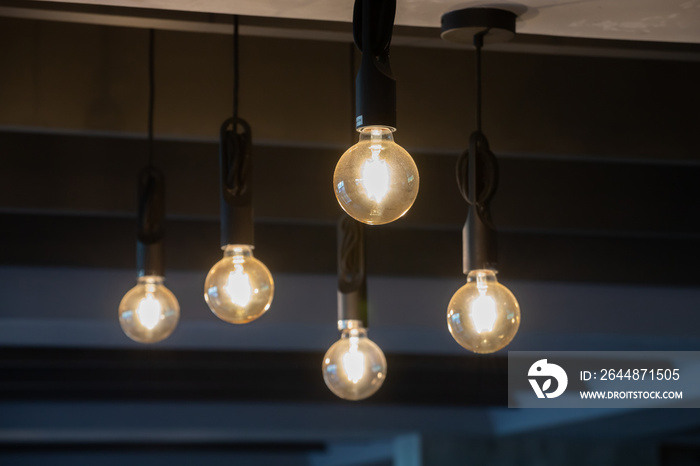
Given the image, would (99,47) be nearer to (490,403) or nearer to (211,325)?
(211,325)

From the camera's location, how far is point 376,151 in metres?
1.51

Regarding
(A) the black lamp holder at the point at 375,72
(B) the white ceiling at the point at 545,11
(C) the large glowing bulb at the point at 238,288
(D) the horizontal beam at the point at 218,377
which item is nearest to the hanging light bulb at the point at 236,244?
(C) the large glowing bulb at the point at 238,288

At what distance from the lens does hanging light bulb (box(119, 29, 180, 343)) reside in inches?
98.9

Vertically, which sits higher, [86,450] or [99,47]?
[86,450]

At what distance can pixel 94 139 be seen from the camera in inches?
151

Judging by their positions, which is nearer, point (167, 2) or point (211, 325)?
point (167, 2)

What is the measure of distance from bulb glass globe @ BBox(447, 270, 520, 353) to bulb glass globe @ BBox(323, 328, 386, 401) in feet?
1.57

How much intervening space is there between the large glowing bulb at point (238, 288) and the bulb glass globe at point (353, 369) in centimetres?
36

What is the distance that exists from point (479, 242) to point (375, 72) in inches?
28.3

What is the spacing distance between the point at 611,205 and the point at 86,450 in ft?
28.6

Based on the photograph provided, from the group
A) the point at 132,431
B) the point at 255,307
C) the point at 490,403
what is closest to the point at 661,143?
the point at 255,307

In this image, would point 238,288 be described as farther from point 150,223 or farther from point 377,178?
point 377,178


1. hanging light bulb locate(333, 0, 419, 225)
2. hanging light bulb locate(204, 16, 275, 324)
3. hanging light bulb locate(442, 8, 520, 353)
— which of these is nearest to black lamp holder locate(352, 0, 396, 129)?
hanging light bulb locate(333, 0, 419, 225)

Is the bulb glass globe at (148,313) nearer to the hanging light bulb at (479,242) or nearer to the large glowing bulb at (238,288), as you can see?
the large glowing bulb at (238,288)
